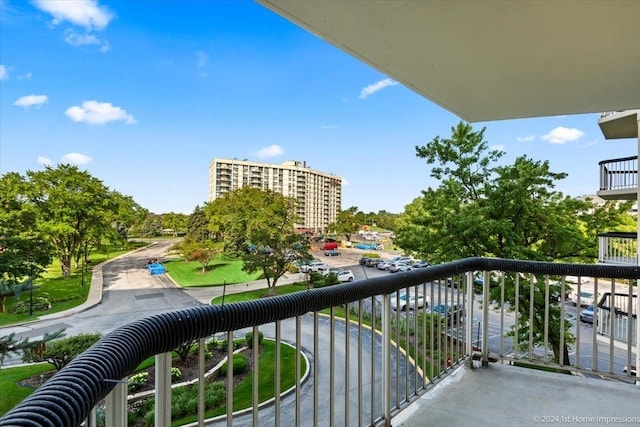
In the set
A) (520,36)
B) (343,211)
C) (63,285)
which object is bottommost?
(63,285)

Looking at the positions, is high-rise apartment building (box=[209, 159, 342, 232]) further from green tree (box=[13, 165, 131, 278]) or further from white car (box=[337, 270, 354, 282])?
green tree (box=[13, 165, 131, 278])

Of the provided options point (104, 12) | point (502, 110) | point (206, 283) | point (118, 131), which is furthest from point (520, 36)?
point (118, 131)

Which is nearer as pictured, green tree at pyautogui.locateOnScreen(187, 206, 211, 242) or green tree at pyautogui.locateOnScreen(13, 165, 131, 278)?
green tree at pyautogui.locateOnScreen(13, 165, 131, 278)

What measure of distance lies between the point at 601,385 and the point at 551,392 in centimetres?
31

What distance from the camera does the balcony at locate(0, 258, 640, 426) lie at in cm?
53

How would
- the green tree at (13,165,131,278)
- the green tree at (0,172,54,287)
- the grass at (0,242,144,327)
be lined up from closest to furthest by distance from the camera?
1. the grass at (0,242,144,327)
2. the green tree at (0,172,54,287)
3. the green tree at (13,165,131,278)

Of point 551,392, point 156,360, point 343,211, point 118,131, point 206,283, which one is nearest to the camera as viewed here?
point 156,360

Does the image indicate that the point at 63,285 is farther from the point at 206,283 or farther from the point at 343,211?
the point at 343,211

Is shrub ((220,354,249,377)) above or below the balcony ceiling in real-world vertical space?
below

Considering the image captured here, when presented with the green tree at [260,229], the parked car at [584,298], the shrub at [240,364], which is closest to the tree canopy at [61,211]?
the green tree at [260,229]

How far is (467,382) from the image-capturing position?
182 cm

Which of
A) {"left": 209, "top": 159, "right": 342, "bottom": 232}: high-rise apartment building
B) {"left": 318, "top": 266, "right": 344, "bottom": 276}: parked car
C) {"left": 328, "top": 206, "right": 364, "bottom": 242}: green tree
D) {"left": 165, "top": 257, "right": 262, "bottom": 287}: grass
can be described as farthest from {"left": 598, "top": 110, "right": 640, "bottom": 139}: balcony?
{"left": 165, "top": 257, "right": 262, "bottom": 287}: grass

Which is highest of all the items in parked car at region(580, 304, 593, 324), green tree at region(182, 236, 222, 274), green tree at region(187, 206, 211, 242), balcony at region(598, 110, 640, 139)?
balcony at region(598, 110, 640, 139)

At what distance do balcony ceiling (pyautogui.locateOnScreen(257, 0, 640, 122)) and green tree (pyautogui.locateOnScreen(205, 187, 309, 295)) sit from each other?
9.38ft
